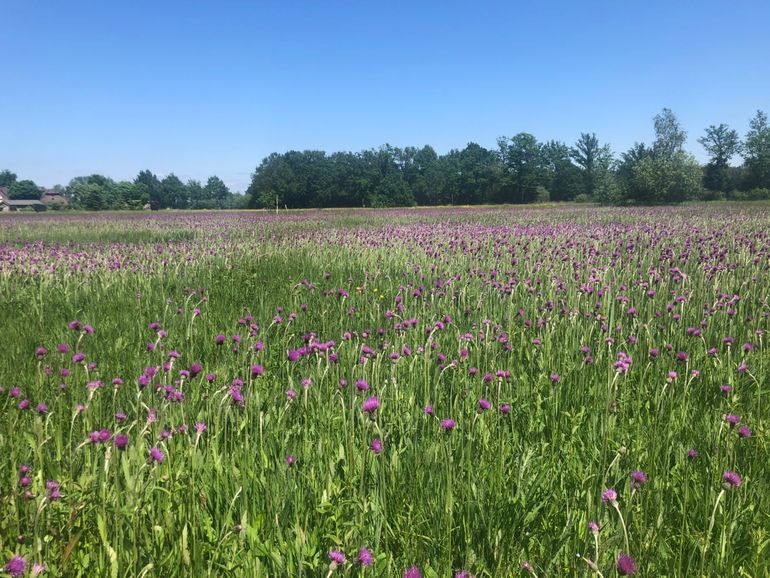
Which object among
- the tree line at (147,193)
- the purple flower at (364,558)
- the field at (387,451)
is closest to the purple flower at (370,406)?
the field at (387,451)

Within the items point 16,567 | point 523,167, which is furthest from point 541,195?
point 16,567

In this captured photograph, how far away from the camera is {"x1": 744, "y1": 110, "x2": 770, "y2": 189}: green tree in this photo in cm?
6191

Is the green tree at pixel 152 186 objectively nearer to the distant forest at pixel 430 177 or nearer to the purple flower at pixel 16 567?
the distant forest at pixel 430 177

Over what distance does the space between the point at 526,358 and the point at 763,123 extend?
8741cm

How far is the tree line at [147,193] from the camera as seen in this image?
98312 mm

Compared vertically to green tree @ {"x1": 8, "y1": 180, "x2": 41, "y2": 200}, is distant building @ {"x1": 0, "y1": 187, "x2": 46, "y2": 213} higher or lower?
lower

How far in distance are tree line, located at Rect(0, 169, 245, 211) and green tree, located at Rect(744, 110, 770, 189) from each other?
287 feet

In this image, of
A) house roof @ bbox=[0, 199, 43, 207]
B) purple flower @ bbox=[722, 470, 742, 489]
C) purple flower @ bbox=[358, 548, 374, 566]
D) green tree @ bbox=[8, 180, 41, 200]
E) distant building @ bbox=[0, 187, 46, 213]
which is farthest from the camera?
green tree @ bbox=[8, 180, 41, 200]

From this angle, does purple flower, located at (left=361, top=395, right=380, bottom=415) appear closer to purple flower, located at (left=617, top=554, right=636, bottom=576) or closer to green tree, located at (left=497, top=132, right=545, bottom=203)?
purple flower, located at (left=617, top=554, right=636, bottom=576)

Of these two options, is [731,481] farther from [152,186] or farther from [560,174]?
[152,186]

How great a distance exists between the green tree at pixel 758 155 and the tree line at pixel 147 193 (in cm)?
8733

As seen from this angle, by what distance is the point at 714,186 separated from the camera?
6994 centimetres

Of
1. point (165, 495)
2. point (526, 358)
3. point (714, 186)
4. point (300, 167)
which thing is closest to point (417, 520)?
point (165, 495)

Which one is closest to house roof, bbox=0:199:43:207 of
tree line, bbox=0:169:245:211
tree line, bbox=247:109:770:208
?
tree line, bbox=0:169:245:211
